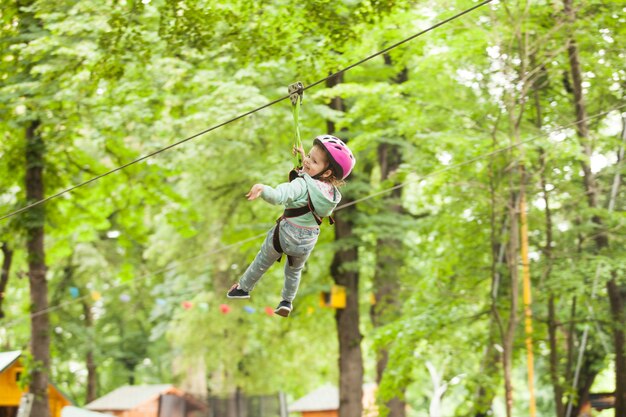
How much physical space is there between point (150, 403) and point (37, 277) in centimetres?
1396

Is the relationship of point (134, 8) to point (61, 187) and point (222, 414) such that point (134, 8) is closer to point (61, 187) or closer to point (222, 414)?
point (61, 187)

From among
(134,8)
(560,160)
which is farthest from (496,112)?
(134,8)

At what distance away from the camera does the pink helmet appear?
198 inches

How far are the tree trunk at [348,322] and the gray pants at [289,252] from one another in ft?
33.8

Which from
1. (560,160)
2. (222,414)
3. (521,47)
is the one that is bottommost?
(222,414)

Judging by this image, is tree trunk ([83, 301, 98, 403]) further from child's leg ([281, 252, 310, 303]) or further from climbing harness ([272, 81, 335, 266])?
climbing harness ([272, 81, 335, 266])

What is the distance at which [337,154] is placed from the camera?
5.02 m

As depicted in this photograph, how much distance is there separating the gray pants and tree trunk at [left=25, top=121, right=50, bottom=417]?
8788 mm

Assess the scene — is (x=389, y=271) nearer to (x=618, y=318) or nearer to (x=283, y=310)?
(x=618, y=318)

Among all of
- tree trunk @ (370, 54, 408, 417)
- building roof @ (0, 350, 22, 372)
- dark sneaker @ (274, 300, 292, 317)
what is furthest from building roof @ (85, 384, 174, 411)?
dark sneaker @ (274, 300, 292, 317)

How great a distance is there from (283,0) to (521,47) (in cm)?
318

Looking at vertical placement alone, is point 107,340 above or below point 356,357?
above

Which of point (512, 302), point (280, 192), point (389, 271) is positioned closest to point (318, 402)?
point (389, 271)

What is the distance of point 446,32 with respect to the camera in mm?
11914
